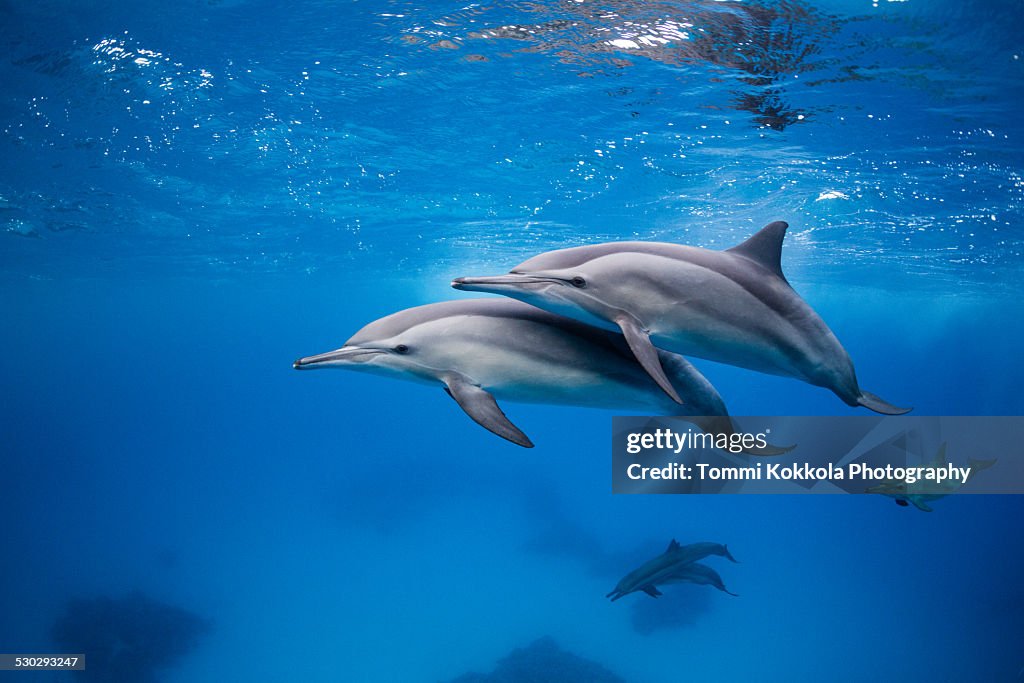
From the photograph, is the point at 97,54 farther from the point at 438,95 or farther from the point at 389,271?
the point at 389,271

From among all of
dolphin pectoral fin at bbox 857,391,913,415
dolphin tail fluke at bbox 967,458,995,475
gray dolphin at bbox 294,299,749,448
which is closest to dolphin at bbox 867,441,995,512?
dolphin tail fluke at bbox 967,458,995,475

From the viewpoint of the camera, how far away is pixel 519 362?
2.49 m

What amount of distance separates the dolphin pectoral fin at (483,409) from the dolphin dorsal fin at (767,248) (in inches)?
53.7

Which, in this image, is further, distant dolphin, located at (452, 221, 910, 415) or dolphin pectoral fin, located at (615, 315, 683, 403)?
distant dolphin, located at (452, 221, 910, 415)

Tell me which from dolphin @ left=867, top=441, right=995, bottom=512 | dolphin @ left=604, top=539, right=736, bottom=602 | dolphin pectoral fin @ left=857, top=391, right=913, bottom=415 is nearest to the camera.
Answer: dolphin pectoral fin @ left=857, top=391, right=913, bottom=415

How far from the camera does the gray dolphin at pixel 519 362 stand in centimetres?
249

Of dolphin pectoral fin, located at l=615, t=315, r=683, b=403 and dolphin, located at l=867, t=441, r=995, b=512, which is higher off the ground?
dolphin pectoral fin, located at l=615, t=315, r=683, b=403

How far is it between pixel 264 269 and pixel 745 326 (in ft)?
120

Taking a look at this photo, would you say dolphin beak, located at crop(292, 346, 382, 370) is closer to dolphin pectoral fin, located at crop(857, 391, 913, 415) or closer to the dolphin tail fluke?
dolphin pectoral fin, located at crop(857, 391, 913, 415)

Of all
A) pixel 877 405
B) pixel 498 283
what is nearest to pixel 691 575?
pixel 877 405

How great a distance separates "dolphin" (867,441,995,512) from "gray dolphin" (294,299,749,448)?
309 centimetres

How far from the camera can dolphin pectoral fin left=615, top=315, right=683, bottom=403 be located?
2018 mm

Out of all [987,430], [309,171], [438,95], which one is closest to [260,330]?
[309,171]

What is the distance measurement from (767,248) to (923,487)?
3.73m
